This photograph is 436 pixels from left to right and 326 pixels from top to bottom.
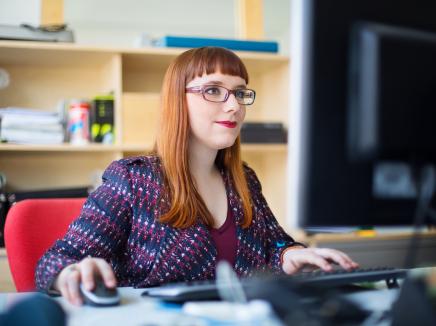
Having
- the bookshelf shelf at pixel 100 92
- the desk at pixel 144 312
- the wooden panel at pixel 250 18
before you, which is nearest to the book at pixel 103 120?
the bookshelf shelf at pixel 100 92

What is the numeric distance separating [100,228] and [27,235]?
0.26 metres

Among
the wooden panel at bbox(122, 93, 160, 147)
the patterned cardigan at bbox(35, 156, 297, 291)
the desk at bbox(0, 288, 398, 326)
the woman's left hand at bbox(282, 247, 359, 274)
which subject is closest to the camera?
the desk at bbox(0, 288, 398, 326)

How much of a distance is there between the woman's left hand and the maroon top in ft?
0.47

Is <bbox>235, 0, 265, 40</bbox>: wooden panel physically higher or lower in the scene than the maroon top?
higher

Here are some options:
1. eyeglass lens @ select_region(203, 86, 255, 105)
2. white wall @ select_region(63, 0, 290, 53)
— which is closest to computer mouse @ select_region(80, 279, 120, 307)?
eyeglass lens @ select_region(203, 86, 255, 105)

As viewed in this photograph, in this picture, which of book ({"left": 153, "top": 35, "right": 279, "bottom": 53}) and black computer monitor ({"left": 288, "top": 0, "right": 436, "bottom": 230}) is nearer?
black computer monitor ({"left": 288, "top": 0, "right": 436, "bottom": 230})

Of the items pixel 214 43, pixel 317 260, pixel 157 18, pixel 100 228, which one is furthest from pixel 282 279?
pixel 157 18

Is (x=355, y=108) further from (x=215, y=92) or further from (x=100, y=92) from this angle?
(x=100, y=92)

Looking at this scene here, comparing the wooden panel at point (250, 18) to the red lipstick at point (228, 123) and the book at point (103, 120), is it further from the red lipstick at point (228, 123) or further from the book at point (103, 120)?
the red lipstick at point (228, 123)

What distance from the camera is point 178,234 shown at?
1.16m

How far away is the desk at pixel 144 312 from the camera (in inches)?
27.2

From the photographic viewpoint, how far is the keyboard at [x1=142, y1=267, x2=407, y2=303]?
2.42ft

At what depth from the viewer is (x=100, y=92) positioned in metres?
2.46

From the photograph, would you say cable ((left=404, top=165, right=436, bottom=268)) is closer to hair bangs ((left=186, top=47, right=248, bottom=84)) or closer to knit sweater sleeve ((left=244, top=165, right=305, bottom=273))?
knit sweater sleeve ((left=244, top=165, right=305, bottom=273))
